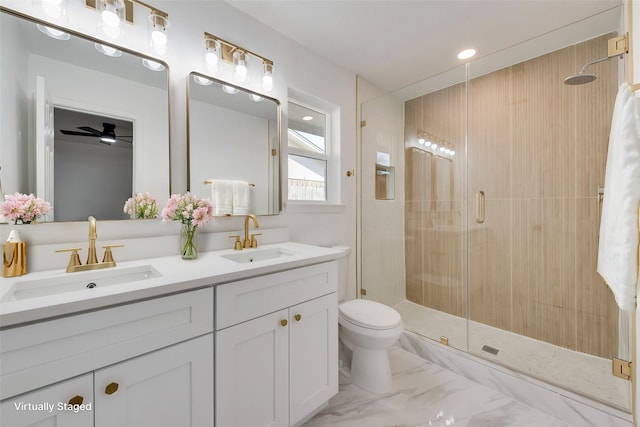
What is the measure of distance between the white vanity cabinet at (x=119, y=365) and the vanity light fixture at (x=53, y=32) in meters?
1.18

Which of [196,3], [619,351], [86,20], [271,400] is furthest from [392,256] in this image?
[86,20]

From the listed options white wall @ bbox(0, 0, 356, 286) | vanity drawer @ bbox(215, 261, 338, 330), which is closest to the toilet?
vanity drawer @ bbox(215, 261, 338, 330)

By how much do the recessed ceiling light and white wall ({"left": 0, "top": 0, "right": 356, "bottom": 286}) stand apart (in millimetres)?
884

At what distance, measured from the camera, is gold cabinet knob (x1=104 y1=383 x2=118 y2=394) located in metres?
0.76

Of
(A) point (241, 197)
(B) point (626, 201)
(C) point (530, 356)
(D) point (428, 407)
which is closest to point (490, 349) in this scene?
(C) point (530, 356)

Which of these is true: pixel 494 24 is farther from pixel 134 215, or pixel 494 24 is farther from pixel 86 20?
pixel 134 215

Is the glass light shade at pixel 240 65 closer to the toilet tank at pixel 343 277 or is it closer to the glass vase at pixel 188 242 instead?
the glass vase at pixel 188 242

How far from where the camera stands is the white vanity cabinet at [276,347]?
102 cm

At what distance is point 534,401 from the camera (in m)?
1.54

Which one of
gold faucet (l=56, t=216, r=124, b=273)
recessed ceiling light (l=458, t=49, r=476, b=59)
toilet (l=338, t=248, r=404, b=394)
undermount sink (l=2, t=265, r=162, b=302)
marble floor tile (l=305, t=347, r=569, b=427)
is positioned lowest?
marble floor tile (l=305, t=347, r=569, b=427)

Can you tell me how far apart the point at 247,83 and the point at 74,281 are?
137 centimetres

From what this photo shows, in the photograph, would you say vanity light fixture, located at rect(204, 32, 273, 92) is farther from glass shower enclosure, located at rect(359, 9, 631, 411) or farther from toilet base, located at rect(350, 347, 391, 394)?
toilet base, located at rect(350, 347, 391, 394)

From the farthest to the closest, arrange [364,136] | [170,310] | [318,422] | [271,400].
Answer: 1. [364,136]
2. [318,422]
3. [271,400]
4. [170,310]

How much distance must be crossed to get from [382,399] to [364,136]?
6.72 feet
